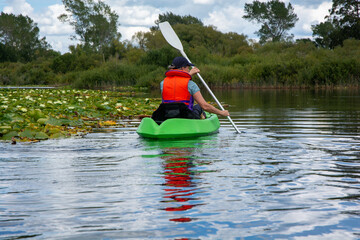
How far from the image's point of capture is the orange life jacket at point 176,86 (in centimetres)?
750

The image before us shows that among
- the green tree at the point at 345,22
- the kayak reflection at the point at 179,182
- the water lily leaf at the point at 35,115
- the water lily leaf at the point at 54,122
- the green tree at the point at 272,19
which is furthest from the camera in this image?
the green tree at the point at 272,19

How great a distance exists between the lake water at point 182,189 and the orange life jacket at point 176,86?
0.79 metres

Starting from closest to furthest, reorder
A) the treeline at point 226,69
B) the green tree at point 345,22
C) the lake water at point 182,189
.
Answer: the lake water at point 182,189, the treeline at point 226,69, the green tree at point 345,22

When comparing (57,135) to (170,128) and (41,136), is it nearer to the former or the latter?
(41,136)

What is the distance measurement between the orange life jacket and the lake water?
788 mm

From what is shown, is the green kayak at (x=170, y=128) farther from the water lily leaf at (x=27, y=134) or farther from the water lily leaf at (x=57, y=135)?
the water lily leaf at (x=27, y=134)

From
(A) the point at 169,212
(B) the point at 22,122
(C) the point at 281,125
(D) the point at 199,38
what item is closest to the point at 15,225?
(A) the point at 169,212

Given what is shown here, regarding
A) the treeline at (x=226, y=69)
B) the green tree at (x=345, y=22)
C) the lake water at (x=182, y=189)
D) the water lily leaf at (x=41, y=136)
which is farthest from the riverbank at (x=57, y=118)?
the green tree at (x=345, y=22)

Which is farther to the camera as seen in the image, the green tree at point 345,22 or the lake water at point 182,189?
the green tree at point 345,22

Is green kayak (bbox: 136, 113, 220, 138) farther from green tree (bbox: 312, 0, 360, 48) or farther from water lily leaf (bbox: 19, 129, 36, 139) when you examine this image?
green tree (bbox: 312, 0, 360, 48)

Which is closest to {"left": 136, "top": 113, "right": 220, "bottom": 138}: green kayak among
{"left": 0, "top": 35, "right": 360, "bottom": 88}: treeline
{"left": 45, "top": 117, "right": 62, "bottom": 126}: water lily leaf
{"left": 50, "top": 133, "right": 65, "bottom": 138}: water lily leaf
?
{"left": 50, "top": 133, "right": 65, "bottom": 138}: water lily leaf

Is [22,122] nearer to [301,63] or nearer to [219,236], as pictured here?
→ [219,236]

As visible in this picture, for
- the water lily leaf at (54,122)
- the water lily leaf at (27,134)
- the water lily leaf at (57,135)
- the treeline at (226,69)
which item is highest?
the treeline at (226,69)

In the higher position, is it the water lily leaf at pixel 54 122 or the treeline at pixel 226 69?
the treeline at pixel 226 69
